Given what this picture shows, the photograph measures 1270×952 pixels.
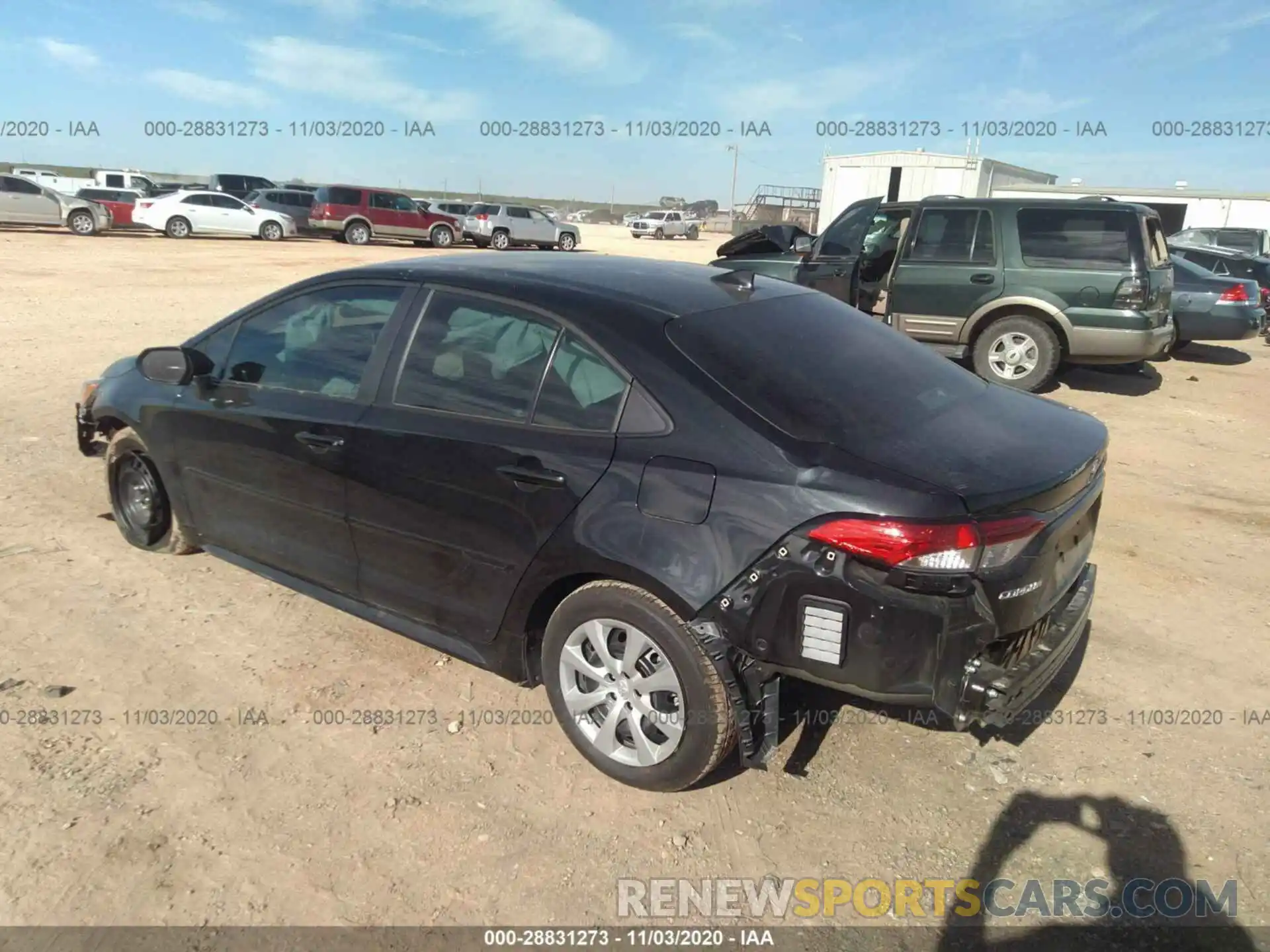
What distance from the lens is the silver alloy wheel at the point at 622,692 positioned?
2.73 m

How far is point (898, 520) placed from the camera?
233cm

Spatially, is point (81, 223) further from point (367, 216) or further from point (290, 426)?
point (290, 426)

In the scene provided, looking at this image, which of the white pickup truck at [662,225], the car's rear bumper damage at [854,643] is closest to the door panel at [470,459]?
the car's rear bumper damage at [854,643]

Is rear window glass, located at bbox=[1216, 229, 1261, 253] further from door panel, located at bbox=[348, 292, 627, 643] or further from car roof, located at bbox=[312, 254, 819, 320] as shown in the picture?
door panel, located at bbox=[348, 292, 627, 643]

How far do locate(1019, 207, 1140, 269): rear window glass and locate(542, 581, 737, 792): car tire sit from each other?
739 centimetres

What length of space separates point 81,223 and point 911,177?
26.6 m

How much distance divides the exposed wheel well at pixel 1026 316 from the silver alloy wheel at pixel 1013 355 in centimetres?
18

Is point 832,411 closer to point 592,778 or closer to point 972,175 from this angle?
point 592,778

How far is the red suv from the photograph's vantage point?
2692 cm

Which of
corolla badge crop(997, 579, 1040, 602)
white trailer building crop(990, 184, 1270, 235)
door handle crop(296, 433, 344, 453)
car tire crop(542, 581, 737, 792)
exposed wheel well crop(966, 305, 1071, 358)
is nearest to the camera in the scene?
corolla badge crop(997, 579, 1040, 602)

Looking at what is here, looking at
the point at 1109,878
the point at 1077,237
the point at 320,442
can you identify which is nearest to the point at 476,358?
the point at 320,442

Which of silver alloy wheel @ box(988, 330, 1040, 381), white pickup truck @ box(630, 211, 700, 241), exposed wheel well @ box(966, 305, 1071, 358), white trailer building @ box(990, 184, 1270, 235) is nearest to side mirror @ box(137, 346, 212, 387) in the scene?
exposed wheel well @ box(966, 305, 1071, 358)

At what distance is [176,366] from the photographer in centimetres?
386

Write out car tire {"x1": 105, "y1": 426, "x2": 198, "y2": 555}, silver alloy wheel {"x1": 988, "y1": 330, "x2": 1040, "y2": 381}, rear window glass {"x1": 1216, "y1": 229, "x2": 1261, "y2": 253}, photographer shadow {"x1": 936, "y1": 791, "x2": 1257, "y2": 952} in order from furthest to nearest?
1. rear window glass {"x1": 1216, "y1": 229, "x2": 1261, "y2": 253}
2. silver alloy wheel {"x1": 988, "y1": 330, "x2": 1040, "y2": 381}
3. car tire {"x1": 105, "y1": 426, "x2": 198, "y2": 555}
4. photographer shadow {"x1": 936, "y1": 791, "x2": 1257, "y2": 952}
